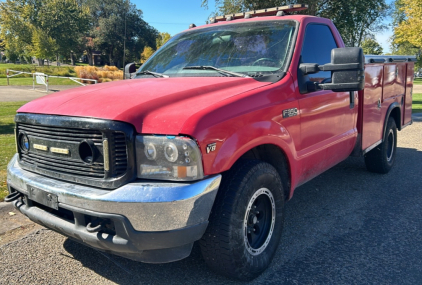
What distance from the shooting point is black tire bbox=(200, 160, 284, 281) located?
2625 millimetres

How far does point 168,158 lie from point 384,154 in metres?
4.32

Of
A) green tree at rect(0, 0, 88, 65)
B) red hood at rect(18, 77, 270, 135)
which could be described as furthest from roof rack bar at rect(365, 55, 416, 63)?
green tree at rect(0, 0, 88, 65)

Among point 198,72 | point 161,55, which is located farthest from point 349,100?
point 161,55

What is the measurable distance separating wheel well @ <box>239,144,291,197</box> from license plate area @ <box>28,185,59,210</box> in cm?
151

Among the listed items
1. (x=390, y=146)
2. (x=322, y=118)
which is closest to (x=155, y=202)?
(x=322, y=118)

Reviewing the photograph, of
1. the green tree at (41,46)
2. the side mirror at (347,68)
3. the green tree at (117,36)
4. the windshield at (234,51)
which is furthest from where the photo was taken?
the green tree at (117,36)

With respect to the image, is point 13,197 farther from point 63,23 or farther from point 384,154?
point 63,23

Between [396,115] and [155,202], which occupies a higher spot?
[396,115]

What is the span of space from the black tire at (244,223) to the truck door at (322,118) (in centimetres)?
67

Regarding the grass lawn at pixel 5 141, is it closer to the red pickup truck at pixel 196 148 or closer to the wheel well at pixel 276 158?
the red pickup truck at pixel 196 148

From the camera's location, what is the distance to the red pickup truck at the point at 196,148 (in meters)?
2.37

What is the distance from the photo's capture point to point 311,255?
10.9 ft

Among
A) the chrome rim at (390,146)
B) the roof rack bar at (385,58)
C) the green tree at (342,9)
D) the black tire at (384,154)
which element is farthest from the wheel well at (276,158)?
the green tree at (342,9)

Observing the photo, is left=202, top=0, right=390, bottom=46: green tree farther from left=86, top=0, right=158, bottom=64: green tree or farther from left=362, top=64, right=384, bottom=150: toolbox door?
left=86, top=0, right=158, bottom=64: green tree
